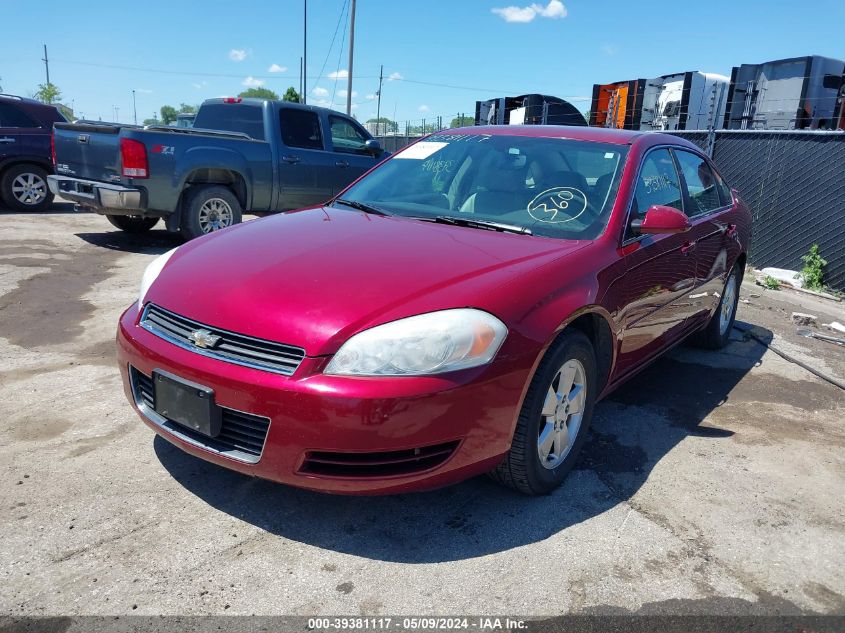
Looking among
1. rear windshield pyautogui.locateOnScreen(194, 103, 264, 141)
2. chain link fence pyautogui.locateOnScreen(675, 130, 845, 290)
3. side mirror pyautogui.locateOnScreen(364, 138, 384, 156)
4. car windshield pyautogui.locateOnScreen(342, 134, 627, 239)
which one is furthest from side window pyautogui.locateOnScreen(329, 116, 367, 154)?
car windshield pyautogui.locateOnScreen(342, 134, 627, 239)

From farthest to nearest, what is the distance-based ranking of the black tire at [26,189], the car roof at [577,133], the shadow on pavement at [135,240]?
the black tire at [26,189] < the shadow on pavement at [135,240] < the car roof at [577,133]

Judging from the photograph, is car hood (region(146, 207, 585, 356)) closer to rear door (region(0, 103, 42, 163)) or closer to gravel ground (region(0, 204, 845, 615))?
gravel ground (region(0, 204, 845, 615))

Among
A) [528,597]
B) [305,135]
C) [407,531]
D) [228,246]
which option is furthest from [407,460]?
[305,135]

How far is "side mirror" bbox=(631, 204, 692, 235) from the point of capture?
10.9 ft

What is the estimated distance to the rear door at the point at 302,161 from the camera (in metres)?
8.71

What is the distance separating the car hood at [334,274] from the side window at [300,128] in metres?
5.78

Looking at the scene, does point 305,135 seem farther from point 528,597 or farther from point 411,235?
point 528,597

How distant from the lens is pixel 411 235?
3.13m

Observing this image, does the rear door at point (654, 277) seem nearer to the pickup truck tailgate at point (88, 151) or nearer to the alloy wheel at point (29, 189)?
the pickup truck tailgate at point (88, 151)

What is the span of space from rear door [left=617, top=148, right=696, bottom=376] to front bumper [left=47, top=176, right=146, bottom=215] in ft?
18.8

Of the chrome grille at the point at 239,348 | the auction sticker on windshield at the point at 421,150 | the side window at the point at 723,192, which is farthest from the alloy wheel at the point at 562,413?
the side window at the point at 723,192

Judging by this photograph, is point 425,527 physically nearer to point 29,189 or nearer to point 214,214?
point 214,214

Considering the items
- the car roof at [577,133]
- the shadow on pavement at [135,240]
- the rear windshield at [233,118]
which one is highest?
the rear windshield at [233,118]

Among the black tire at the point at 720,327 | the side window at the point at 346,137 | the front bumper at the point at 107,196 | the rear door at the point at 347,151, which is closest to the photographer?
the black tire at the point at 720,327
